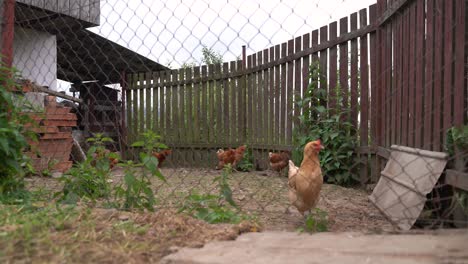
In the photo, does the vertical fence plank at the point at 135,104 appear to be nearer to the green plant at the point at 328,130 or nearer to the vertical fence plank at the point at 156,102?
the vertical fence plank at the point at 156,102

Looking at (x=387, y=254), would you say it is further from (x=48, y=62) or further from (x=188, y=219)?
(x=48, y=62)

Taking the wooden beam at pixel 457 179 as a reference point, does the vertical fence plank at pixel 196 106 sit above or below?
above

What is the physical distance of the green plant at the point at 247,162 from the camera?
24.2 feet

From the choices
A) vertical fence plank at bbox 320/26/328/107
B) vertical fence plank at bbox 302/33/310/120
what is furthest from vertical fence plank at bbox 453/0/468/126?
vertical fence plank at bbox 302/33/310/120

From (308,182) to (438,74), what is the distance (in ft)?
3.68

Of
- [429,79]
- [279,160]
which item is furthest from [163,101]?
[429,79]

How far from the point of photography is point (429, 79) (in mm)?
2953

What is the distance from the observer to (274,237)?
6.29 ft

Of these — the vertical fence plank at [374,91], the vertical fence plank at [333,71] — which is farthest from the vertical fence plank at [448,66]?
the vertical fence plank at [333,71]

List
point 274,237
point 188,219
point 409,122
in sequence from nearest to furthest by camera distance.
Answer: point 274,237, point 188,219, point 409,122

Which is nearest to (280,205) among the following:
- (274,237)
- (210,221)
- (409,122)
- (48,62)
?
(409,122)

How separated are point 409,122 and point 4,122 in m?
3.06

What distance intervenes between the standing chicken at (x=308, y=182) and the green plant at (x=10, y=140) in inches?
76.9

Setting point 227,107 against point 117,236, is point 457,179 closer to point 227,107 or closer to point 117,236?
point 117,236
